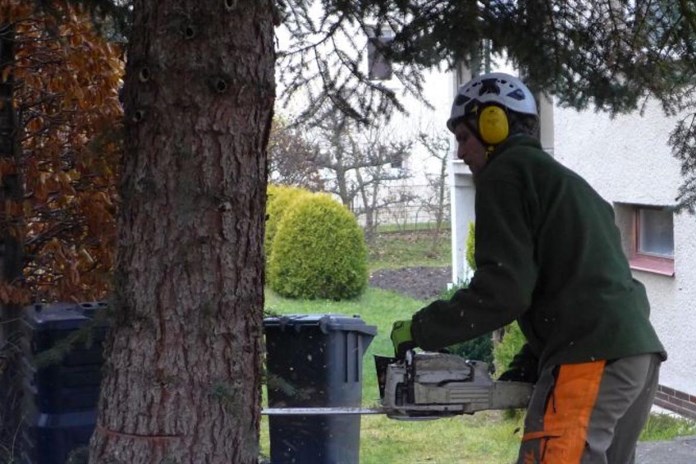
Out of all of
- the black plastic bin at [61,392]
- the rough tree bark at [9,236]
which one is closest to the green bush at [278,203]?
the rough tree bark at [9,236]

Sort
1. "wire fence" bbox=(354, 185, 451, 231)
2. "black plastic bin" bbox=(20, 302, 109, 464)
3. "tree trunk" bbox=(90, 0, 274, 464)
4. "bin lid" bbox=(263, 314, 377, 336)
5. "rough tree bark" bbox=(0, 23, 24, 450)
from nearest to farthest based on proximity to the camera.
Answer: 1. "tree trunk" bbox=(90, 0, 274, 464)
2. "black plastic bin" bbox=(20, 302, 109, 464)
3. "rough tree bark" bbox=(0, 23, 24, 450)
4. "bin lid" bbox=(263, 314, 377, 336)
5. "wire fence" bbox=(354, 185, 451, 231)

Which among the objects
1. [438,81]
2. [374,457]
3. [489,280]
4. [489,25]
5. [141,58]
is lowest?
[374,457]

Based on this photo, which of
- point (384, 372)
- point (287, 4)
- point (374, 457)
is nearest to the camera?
point (384, 372)

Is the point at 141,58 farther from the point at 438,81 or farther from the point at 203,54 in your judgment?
the point at 438,81

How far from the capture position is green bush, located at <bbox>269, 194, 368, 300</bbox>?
18062 millimetres

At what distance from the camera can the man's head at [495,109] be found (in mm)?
3855

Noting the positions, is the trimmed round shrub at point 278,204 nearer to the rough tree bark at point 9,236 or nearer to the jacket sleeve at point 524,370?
the rough tree bark at point 9,236

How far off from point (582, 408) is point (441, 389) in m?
0.55

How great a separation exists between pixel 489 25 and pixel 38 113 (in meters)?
2.66

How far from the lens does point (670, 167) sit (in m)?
9.70

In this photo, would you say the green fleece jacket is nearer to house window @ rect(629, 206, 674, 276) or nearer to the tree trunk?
the tree trunk

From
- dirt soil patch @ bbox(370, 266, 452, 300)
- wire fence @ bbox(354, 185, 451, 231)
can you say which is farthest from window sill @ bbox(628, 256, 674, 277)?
wire fence @ bbox(354, 185, 451, 231)

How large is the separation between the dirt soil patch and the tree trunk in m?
15.0

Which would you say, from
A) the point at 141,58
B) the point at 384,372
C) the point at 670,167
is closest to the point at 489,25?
the point at 384,372
